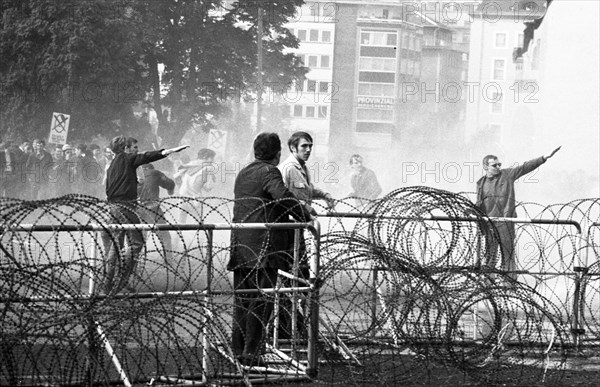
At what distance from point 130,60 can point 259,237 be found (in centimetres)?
2304

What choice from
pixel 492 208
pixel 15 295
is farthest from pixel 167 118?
pixel 15 295

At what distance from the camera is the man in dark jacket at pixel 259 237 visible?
8570 millimetres

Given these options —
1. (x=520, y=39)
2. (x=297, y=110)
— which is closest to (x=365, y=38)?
(x=297, y=110)

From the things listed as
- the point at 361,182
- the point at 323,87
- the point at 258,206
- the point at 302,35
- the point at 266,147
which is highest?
the point at 302,35

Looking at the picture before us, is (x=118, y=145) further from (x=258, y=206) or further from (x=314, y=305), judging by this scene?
(x=314, y=305)

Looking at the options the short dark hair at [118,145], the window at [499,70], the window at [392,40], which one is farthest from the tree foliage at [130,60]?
the short dark hair at [118,145]

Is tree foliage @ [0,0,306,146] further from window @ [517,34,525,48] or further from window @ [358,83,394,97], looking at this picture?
window @ [517,34,525,48]

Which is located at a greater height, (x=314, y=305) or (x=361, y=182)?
(x=361, y=182)

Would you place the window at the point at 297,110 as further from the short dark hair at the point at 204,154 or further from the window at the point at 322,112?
the short dark hair at the point at 204,154

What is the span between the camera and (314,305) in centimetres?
802

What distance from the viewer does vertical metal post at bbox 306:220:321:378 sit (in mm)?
8023

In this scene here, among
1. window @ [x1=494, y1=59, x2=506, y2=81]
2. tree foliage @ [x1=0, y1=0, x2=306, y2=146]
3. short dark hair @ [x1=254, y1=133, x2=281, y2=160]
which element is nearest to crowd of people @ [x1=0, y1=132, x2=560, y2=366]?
short dark hair @ [x1=254, y1=133, x2=281, y2=160]

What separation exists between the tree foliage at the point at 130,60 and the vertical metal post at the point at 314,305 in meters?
22.5

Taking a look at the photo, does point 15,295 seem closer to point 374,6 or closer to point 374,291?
point 374,291
